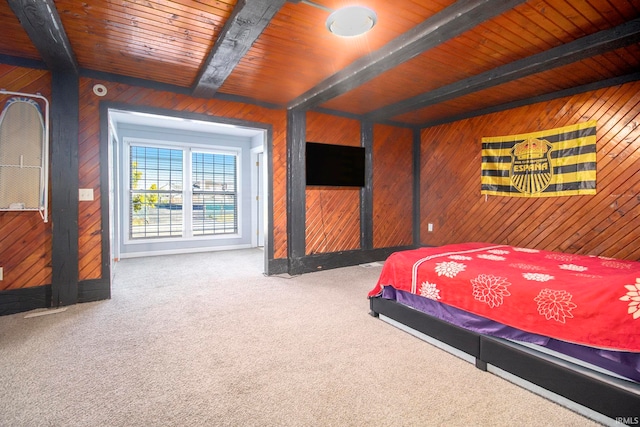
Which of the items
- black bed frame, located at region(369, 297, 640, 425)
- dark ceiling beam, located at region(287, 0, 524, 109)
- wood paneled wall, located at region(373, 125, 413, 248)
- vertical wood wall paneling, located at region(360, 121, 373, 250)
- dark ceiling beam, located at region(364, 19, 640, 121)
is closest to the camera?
black bed frame, located at region(369, 297, 640, 425)

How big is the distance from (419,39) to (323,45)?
81 centimetres

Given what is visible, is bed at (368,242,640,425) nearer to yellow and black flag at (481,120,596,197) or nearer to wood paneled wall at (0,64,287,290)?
yellow and black flag at (481,120,596,197)

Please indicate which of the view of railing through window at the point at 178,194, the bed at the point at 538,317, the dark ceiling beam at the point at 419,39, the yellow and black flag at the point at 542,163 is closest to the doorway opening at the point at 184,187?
the view of railing through window at the point at 178,194

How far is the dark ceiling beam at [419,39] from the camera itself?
2.04 metres

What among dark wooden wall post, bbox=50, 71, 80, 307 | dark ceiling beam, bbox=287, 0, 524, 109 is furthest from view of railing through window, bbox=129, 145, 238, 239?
dark ceiling beam, bbox=287, 0, 524, 109

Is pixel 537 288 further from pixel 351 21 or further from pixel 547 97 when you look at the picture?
pixel 547 97

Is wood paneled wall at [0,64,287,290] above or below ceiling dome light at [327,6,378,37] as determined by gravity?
below

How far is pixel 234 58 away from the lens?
286 cm

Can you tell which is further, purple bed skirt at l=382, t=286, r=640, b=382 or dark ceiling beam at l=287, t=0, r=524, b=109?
dark ceiling beam at l=287, t=0, r=524, b=109

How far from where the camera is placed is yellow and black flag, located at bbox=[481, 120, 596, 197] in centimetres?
366

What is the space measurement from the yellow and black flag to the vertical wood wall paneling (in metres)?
1.67

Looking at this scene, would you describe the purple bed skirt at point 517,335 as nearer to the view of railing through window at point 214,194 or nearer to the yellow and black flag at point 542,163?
the yellow and black flag at point 542,163

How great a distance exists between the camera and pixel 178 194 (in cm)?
633

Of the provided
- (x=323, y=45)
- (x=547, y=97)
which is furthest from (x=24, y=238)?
(x=547, y=97)
